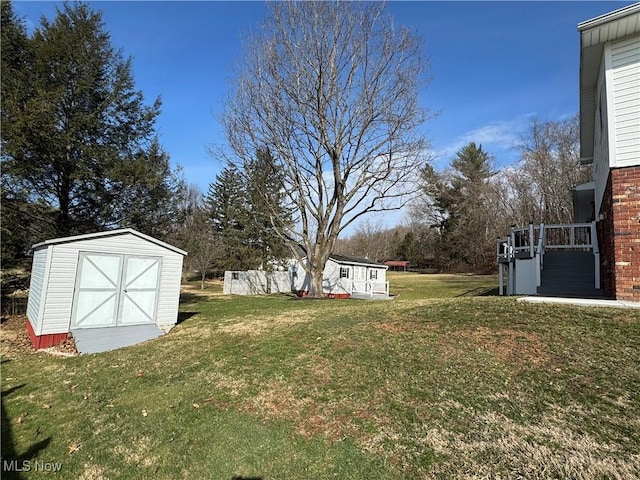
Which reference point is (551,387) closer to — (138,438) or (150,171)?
(138,438)

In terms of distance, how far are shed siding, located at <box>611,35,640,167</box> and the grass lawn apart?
3298 mm

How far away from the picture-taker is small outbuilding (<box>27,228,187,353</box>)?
845 centimetres

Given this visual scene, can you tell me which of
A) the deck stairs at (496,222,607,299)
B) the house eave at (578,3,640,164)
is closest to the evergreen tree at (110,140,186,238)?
the deck stairs at (496,222,607,299)

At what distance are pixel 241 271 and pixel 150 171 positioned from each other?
12.4m

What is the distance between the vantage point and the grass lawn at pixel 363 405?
329 cm

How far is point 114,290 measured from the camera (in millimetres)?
9344

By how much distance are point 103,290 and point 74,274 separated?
0.76 m

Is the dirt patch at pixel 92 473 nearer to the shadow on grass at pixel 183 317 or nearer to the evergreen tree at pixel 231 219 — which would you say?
the shadow on grass at pixel 183 317

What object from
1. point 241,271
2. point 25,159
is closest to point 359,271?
point 241,271

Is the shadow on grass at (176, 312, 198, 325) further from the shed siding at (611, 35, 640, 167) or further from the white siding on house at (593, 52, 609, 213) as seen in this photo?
the white siding on house at (593, 52, 609, 213)

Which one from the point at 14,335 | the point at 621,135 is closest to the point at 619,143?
the point at 621,135

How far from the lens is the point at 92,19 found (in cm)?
1572

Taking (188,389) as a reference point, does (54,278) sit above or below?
above

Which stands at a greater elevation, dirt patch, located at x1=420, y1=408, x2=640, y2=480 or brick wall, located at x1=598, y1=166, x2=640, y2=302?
brick wall, located at x1=598, y1=166, x2=640, y2=302
